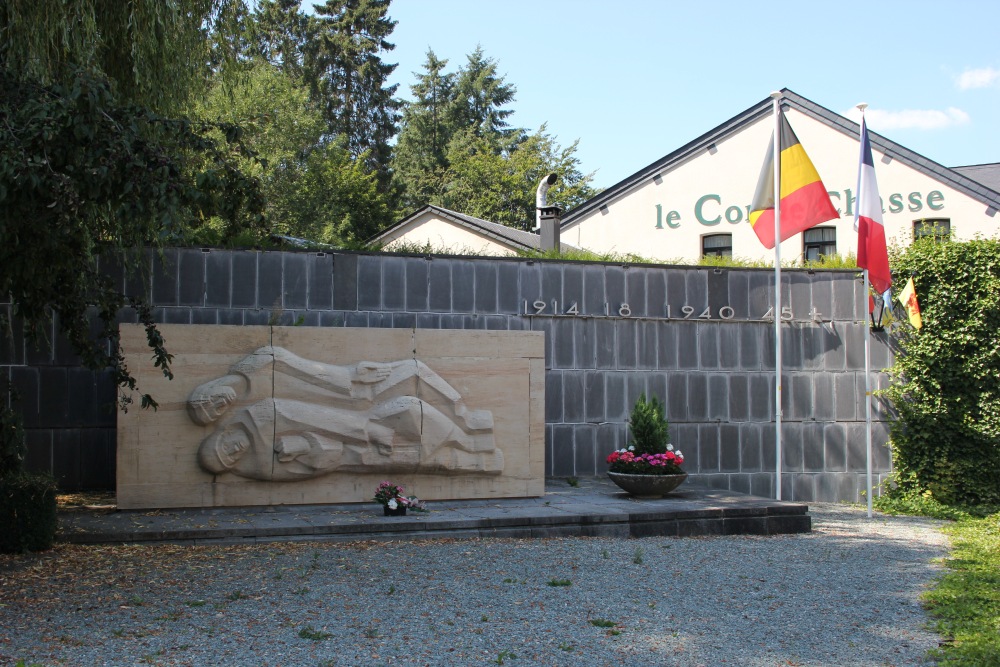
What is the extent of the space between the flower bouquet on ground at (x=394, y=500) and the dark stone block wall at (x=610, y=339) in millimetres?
2517

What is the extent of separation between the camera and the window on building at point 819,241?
20688mm

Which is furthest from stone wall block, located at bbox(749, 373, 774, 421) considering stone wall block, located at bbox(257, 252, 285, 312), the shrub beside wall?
the shrub beside wall

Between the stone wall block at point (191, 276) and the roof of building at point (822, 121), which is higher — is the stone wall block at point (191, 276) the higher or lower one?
the lower one

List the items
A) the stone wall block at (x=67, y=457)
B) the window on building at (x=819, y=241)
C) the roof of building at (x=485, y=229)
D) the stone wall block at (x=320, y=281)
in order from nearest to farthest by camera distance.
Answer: the stone wall block at (x=67, y=457) → the stone wall block at (x=320, y=281) → the window on building at (x=819, y=241) → the roof of building at (x=485, y=229)

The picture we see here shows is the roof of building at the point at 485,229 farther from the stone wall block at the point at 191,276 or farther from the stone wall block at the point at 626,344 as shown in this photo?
the stone wall block at the point at 191,276

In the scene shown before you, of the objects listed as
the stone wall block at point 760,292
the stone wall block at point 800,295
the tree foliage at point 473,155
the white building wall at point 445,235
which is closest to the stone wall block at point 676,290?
the stone wall block at point 760,292

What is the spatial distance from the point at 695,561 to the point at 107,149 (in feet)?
19.4

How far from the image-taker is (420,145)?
41219mm

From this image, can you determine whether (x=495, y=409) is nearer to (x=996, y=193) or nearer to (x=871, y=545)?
(x=871, y=545)

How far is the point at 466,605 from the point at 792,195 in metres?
7.57

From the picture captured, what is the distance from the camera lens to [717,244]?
2136cm

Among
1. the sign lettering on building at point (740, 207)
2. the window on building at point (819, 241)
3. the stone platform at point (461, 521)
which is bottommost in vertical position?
the stone platform at point (461, 521)

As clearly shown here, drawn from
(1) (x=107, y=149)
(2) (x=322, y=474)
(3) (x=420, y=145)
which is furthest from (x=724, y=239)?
(3) (x=420, y=145)

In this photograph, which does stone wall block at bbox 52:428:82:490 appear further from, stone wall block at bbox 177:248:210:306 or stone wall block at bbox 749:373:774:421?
stone wall block at bbox 749:373:774:421
